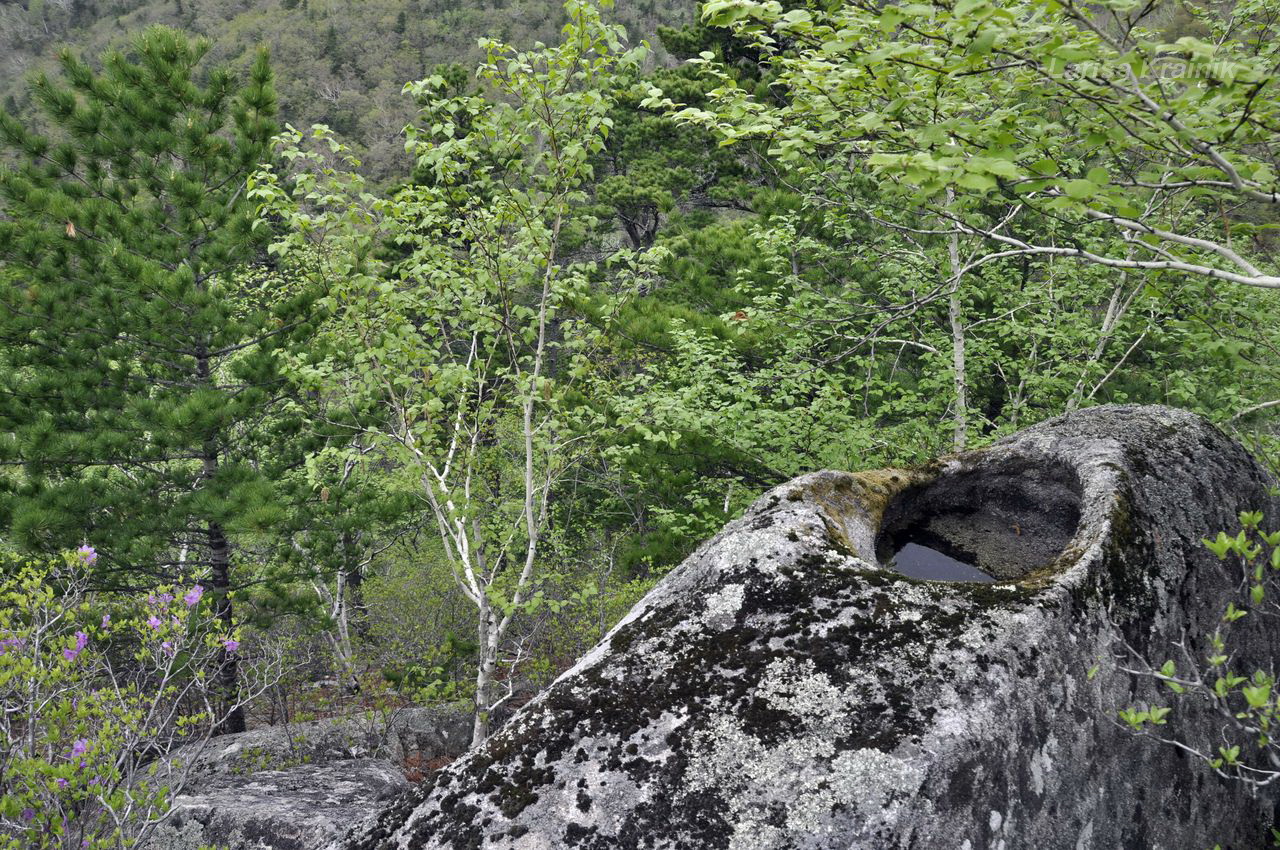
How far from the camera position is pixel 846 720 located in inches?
84.1

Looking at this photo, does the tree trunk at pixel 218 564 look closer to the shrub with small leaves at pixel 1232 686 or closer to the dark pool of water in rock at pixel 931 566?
the dark pool of water in rock at pixel 931 566

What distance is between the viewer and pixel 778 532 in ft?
9.07

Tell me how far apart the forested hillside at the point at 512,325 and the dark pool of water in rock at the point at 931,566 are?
18.0 inches

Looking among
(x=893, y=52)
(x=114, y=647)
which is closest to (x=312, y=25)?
(x=114, y=647)

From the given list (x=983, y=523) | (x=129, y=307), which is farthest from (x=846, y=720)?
(x=129, y=307)

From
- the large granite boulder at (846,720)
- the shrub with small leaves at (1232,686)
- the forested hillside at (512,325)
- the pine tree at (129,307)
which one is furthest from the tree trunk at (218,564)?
the shrub with small leaves at (1232,686)

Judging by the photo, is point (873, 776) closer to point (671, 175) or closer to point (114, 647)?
point (114, 647)

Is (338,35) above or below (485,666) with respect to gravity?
above

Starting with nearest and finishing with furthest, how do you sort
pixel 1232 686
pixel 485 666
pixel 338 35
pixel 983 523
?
pixel 1232 686, pixel 983 523, pixel 485 666, pixel 338 35

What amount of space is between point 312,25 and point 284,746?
74663 millimetres

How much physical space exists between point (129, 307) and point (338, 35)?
2549 inches

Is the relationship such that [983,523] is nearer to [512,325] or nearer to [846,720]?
[846,720]

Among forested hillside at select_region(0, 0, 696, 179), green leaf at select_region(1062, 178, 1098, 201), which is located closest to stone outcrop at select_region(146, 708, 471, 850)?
green leaf at select_region(1062, 178, 1098, 201)

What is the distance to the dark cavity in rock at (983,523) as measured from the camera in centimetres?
380
